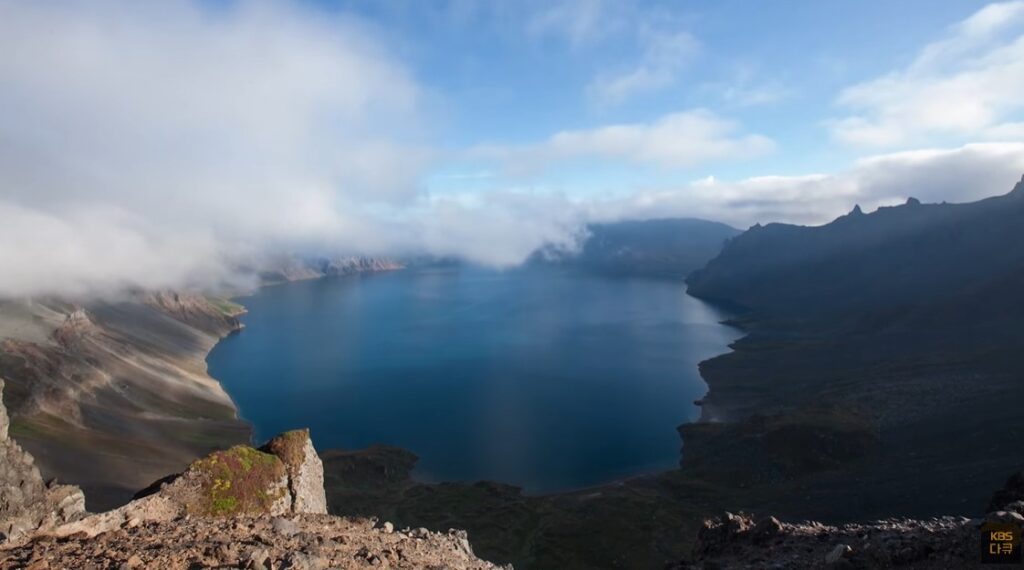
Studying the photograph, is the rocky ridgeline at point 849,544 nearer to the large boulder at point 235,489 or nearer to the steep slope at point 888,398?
the large boulder at point 235,489

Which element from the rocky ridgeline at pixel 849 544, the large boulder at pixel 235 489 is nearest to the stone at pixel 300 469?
the large boulder at pixel 235 489

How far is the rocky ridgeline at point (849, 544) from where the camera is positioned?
13930mm

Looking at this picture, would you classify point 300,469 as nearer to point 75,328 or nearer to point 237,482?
point 237,482

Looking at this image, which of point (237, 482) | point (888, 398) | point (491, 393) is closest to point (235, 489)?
point (237, 482)

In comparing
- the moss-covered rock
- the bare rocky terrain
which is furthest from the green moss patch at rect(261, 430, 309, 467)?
the bare rocky terrain

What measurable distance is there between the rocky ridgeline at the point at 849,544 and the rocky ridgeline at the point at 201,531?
343 inches

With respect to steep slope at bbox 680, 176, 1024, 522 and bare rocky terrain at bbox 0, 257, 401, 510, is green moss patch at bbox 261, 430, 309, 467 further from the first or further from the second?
Result: steep slope at bbox 680, 176, 1024, 522

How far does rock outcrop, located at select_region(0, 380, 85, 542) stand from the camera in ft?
50.1

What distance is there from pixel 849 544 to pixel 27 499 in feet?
77.6

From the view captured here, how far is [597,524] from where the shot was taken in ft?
187

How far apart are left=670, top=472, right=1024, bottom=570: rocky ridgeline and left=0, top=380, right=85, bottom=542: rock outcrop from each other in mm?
18548

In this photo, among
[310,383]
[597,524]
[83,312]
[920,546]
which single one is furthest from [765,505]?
[83,312]

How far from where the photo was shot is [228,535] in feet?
49.8

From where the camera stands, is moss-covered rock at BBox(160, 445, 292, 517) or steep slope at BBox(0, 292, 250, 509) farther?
steep slope at BBox(0, 292, 250, 509)
